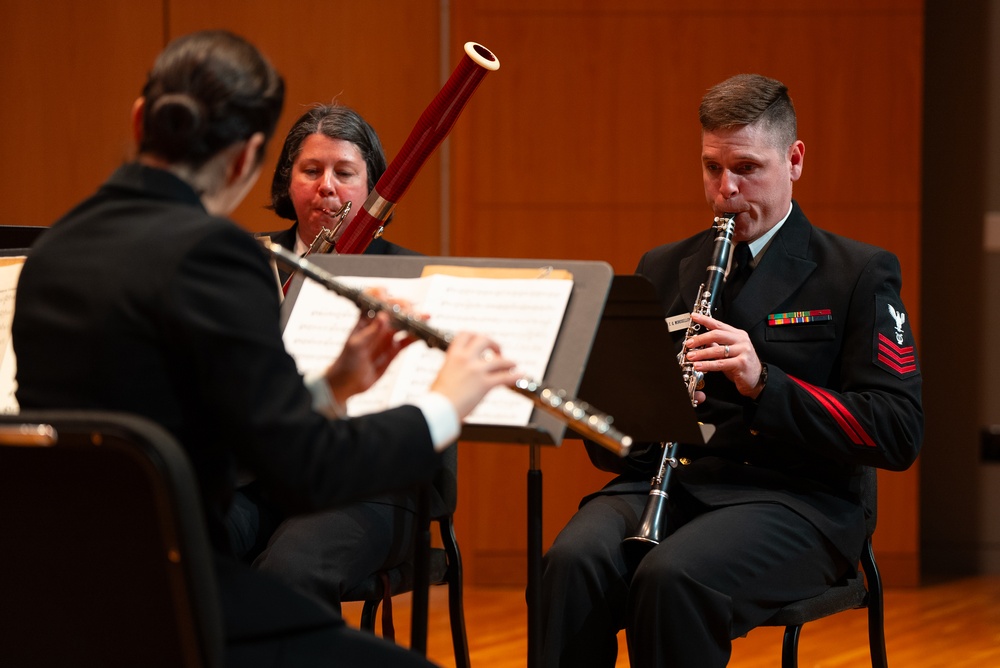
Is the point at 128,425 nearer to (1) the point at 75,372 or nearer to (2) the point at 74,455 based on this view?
(2) the point at 74,455

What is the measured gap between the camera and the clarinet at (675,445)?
215cm

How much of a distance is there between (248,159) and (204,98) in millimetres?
94

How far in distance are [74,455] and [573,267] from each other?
2.67 ft

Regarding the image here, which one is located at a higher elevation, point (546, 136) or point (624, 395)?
point (546, 136)

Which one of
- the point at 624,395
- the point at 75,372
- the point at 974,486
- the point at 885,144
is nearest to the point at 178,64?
the point at 75,372

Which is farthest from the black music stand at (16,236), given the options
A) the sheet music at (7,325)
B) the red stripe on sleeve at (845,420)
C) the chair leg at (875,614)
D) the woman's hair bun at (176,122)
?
the chair leg at (875,614)

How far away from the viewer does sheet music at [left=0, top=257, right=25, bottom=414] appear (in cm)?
213

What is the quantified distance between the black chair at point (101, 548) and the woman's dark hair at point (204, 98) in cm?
37

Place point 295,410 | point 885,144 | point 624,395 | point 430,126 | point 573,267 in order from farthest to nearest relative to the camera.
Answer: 1. point 885,144
2. point 430,126
3. point 624,395
4. point 573,267
5. point 295,410

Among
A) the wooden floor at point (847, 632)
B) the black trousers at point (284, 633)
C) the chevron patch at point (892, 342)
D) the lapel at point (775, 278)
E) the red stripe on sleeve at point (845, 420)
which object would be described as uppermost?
the lapel at point (775, 278)

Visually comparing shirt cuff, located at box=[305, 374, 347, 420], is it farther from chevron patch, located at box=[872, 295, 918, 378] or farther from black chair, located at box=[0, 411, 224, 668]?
chevron patch, located at box=[872, 295, 918, 378]

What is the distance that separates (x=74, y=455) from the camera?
1.14 m

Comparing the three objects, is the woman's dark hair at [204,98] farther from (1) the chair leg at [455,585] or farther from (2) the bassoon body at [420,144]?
(1) the chair leg at [455,585]

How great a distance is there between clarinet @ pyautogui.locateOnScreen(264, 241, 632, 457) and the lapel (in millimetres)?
860
